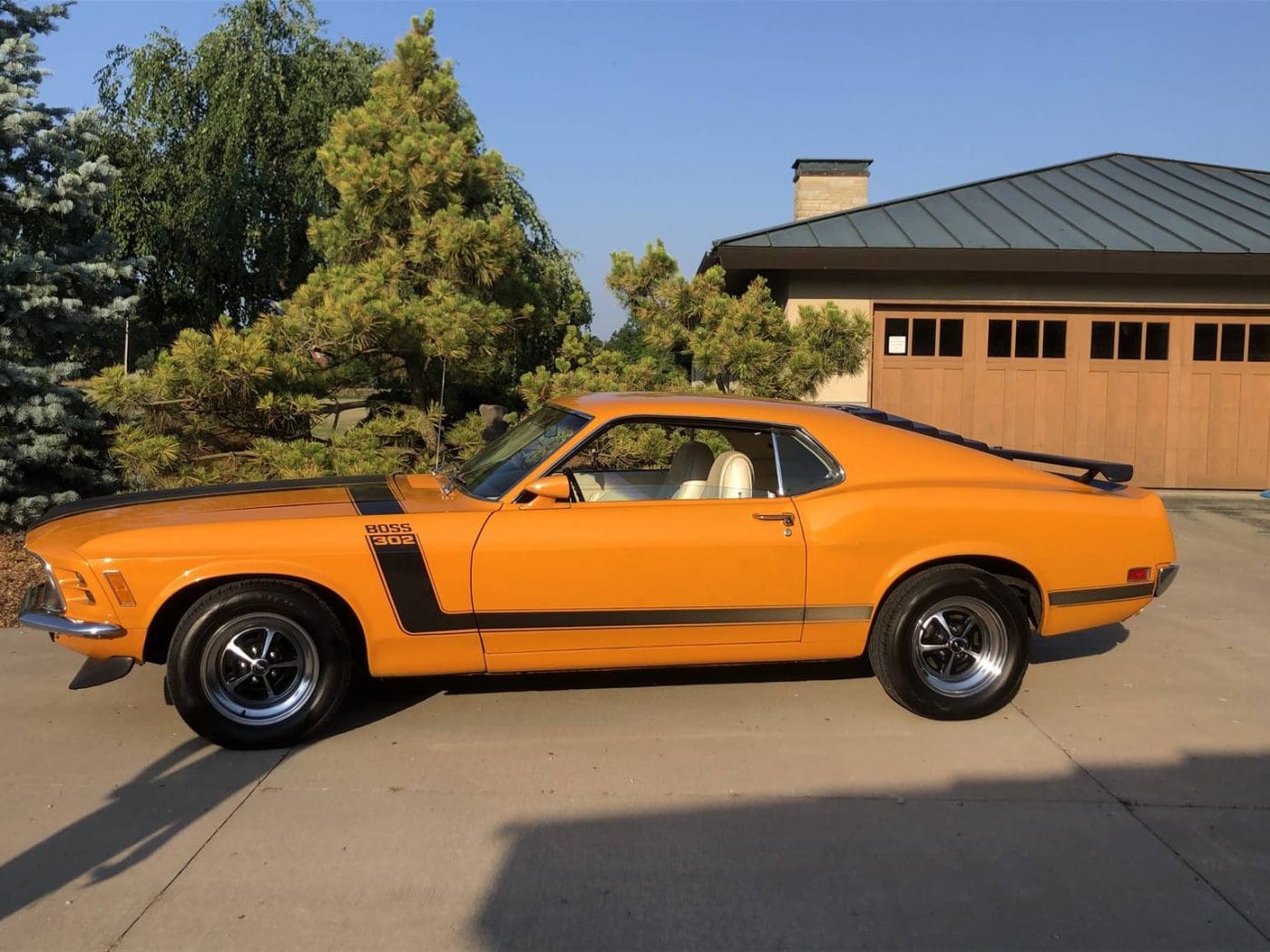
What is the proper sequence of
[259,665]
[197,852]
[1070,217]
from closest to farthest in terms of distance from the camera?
[197,852] → [259,665] → [1070,217]

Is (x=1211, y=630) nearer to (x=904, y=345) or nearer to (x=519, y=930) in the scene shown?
(x=519, y=930)

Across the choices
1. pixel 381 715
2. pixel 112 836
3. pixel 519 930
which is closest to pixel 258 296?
pixel 381 715

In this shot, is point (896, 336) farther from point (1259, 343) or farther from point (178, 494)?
point (178, 494)

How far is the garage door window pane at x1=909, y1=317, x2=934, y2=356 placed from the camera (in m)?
11.8

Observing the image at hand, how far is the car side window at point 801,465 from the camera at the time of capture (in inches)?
188

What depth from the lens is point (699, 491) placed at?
492 cm

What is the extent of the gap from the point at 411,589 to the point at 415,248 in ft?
17.7

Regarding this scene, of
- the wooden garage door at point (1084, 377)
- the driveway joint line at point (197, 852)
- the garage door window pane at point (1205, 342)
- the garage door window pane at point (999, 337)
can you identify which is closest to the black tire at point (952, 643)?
the driveway joint line at point (197, 852)

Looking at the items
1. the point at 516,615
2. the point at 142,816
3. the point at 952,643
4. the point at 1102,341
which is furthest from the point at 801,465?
the point at 1102,341

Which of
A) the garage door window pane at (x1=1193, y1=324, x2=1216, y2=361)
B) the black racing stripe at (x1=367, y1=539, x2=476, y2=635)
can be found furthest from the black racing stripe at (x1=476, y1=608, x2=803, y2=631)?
the garage door window pane at (x1=1193, y1=324, x2=1216, y2=361)

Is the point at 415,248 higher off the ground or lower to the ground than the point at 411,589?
higher

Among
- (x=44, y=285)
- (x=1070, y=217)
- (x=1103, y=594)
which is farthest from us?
(x=1070, y=217)

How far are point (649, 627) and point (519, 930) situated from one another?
171 cm

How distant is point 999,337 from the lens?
11820 mm
